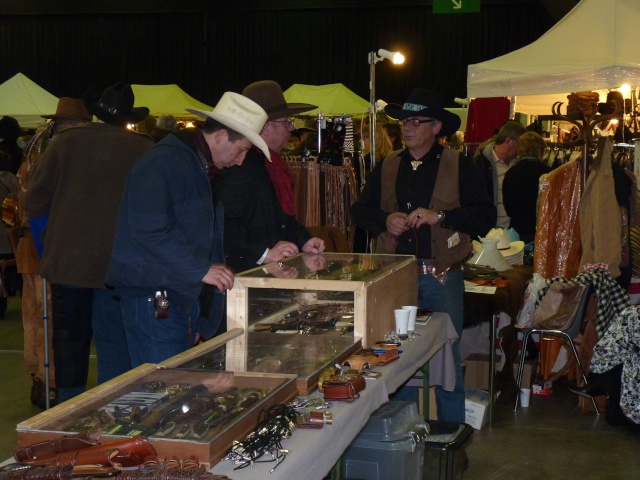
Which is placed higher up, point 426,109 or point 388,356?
point 426,109

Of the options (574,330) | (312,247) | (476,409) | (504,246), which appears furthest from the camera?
A: (504,246)

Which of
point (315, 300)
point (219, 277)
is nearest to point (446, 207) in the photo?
point (315, 300)

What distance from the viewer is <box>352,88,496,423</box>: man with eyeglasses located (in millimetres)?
4055

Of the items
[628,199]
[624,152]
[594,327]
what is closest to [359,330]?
[594,327]

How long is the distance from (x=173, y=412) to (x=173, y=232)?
32.4 inches

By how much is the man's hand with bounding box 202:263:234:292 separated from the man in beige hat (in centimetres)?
195

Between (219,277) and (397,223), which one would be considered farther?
(397,223)

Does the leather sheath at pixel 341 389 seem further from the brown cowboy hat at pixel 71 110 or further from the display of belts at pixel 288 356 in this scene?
the brown cowboy hat at pixel 71 110

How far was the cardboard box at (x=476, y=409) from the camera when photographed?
4.85m

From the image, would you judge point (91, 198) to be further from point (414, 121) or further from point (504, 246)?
point (504, 246)

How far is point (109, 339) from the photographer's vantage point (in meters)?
3.50

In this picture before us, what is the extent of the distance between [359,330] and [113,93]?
1501 mm

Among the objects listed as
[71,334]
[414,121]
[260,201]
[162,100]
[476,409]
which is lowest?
[476,409]

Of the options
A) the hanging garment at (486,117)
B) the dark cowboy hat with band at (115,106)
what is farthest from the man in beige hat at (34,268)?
the hanging garment at (486,117)
